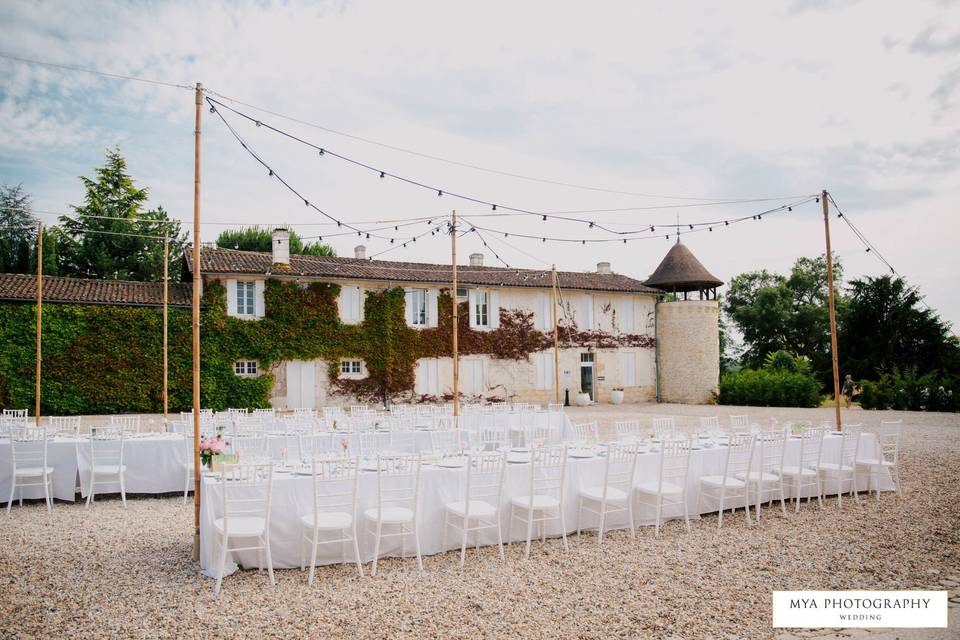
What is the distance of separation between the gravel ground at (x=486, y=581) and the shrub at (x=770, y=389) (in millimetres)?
17314

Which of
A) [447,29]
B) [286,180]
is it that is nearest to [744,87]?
[447,29]

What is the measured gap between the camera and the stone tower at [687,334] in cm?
2606

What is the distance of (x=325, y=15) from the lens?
954cm

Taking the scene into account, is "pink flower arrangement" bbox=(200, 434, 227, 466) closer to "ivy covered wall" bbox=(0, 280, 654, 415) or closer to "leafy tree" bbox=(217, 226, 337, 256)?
"ivy covered wall" bbox=(0, 280, 654, 415)

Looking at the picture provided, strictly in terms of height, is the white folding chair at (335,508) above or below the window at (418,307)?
below

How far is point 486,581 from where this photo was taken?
15.8ft

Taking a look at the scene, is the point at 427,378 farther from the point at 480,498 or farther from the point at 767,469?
the point at 480,498

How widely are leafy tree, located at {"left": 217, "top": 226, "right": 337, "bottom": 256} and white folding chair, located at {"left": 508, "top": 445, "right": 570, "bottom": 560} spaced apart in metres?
28.4

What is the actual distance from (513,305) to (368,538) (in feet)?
64.6

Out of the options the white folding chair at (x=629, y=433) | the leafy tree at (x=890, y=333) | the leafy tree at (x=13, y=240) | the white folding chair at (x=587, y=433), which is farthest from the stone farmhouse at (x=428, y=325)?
the white folding chair at (x=629, y=433)

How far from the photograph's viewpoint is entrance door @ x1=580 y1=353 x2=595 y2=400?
25969 mm

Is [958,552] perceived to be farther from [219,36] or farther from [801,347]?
[801,347]

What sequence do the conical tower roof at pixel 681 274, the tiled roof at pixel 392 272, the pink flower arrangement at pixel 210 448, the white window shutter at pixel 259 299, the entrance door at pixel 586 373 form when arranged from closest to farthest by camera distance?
1. the pink flower arrangement at pixel 210 448
2. the tiled roof at pixel 392 272
3. the white window shutter at pixel 259 299
4. the entrance door at pixel 586 373
5. the conical tower roof at pixel 681 274

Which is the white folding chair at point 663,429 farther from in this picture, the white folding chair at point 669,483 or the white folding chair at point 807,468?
the white folding chair at point 807,468
